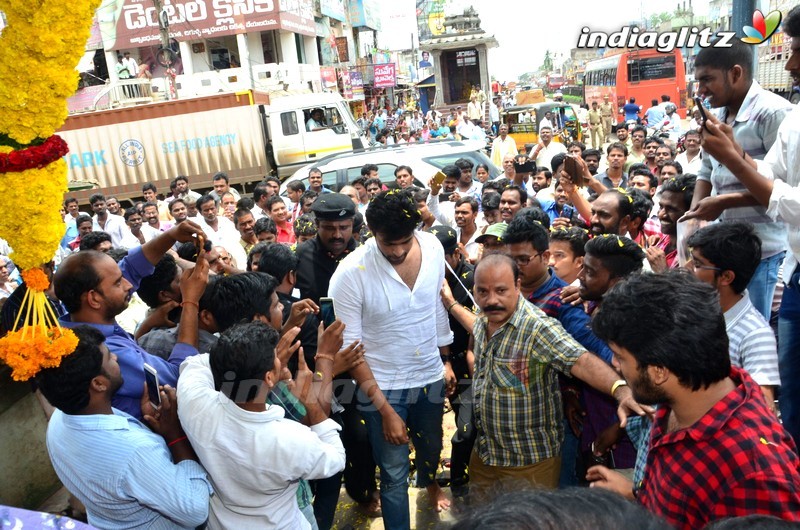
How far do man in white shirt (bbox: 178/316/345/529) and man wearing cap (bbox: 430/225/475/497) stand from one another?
5.27 feet

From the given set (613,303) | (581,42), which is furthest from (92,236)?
(581,42)

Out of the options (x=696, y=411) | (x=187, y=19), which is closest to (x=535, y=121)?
(x=187, y=19)

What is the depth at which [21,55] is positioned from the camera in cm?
218

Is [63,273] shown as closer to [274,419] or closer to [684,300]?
[274,419]

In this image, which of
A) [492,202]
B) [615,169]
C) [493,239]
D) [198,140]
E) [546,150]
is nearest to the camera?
[493,239]

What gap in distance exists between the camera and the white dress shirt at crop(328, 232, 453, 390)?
330 cm

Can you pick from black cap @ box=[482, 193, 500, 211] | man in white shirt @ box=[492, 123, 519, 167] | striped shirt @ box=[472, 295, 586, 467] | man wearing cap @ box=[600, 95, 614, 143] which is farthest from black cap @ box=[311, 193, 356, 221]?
man wearing cap @ box=[600, 95, 614, 143]

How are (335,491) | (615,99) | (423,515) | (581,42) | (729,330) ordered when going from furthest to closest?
(615,99) → (581,42) → (423,515) → (335,491) → (729,330)

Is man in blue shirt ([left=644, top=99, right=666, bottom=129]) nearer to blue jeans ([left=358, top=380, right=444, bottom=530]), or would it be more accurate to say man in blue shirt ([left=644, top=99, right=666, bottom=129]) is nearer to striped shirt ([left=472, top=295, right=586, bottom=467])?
blue jeans ([left=358, top=380, right=444, bottom=530])

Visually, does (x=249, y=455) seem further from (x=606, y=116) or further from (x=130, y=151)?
(x=606, y=116)

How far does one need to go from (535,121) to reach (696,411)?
1986cm

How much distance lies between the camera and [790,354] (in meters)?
2.84

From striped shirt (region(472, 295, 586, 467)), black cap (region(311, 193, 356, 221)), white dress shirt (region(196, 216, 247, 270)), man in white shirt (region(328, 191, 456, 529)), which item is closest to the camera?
striped shirt (region(472, 295, 586, 467))

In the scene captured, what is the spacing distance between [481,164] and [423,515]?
25.3 feet
